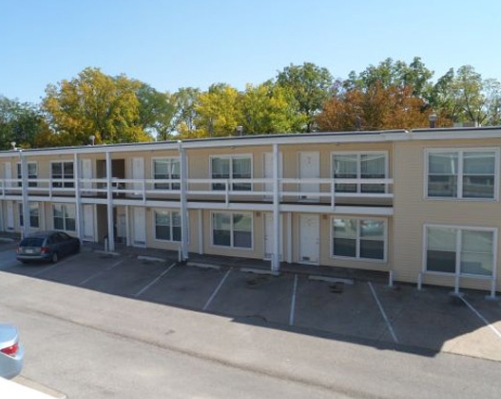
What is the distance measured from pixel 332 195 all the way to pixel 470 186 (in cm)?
485

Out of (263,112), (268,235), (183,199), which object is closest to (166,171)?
(183,199)

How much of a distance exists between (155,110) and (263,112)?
2150 centimetres

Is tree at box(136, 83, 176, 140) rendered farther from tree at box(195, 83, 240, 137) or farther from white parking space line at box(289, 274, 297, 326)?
white parking space line at box(289, 274, 297, 326)

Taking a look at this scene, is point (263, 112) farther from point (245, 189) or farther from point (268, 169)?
point (268, 169)

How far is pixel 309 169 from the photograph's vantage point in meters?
20.1

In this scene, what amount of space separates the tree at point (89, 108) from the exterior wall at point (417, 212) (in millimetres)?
38294

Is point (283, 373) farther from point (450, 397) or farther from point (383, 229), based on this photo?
point (383, 229)

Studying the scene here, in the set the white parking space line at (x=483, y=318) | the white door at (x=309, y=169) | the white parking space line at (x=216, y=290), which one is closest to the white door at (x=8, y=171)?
the white parking space line at (x=216, y=290)

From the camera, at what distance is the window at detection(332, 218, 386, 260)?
738 inches

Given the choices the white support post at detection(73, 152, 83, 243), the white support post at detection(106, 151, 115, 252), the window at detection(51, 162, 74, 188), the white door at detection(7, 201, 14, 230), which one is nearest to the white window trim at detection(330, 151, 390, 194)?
the white support post at detection(106, 151, 115, 252)

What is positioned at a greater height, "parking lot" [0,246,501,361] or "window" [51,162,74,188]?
"window" [51,162,74,188]

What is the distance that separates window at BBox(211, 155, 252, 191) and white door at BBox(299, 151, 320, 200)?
247 cm

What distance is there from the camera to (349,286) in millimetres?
17062

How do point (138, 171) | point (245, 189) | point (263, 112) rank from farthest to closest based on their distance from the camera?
point (263, 112)
point (138, 171)
point (245, 189)
